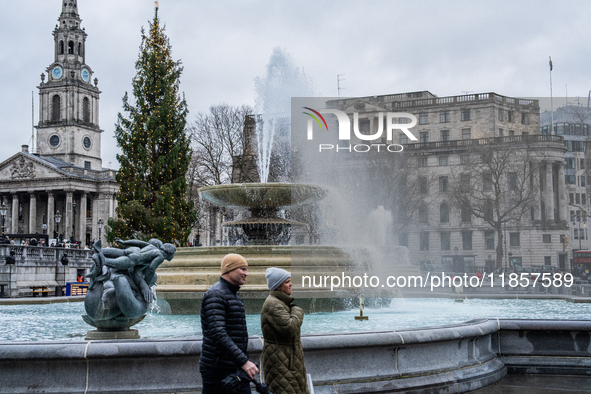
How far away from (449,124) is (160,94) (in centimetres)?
1469

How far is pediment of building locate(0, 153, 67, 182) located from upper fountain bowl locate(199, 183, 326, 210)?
8446 centimetres

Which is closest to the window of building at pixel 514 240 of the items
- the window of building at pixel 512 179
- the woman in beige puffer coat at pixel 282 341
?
the window of building at pixel 512 179

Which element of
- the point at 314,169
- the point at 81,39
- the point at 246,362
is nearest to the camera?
the point at 246,362

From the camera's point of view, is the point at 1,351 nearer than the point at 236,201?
Yes

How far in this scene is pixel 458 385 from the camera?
673 cm

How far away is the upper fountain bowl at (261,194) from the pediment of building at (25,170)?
84.5m

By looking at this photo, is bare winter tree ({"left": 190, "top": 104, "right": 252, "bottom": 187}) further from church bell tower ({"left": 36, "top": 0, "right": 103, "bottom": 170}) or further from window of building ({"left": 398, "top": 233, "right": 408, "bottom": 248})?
church bell tower ({"left": 36, "top": 0, "right": 103, "bottom": 170})

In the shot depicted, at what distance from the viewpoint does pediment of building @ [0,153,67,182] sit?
93.9 m

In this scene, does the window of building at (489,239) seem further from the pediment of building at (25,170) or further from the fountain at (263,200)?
the pediment of building at (25,170)

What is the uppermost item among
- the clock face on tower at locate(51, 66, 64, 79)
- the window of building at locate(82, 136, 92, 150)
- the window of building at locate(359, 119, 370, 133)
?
the clock face on tower at locate(51, 66, 64, 79)

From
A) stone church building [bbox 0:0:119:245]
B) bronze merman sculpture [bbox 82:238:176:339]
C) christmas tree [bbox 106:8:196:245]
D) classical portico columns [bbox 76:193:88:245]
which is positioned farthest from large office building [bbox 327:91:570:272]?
classical portico columns [bbox 76:193:88:245]

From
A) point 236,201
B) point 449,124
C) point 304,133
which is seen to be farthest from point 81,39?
point 236,201

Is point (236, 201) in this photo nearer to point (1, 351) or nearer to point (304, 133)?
point (1, 351)

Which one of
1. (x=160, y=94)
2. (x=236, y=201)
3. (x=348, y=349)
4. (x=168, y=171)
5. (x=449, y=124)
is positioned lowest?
(x=348, y=349)
